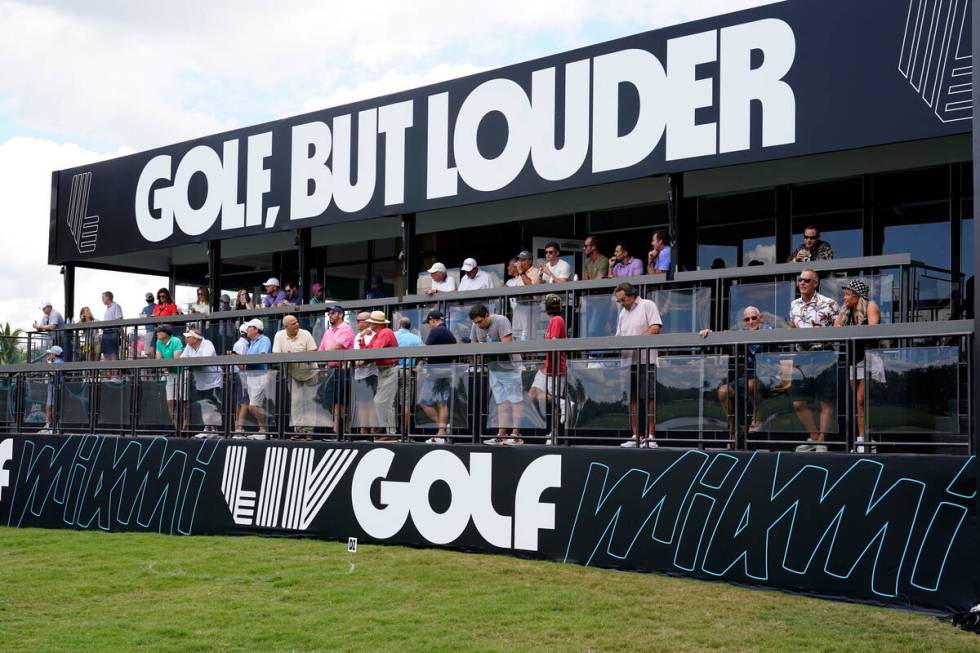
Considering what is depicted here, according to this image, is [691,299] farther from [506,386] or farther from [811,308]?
[506,386]

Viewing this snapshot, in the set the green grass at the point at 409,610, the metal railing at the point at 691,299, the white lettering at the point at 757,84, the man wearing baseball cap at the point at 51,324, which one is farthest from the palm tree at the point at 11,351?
the white lettering at the point at 757,84

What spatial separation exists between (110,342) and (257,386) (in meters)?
6.02

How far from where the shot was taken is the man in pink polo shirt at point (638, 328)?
11.5 m

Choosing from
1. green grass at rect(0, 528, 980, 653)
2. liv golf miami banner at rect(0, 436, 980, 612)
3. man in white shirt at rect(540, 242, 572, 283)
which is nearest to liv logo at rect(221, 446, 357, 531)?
liv golf miami banner at rect(0, 436, 980, 612)

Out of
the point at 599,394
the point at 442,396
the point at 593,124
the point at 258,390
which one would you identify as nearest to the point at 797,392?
the point at 599,394

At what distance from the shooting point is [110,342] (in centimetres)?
2022

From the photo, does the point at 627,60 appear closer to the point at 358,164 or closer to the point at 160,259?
the point at 358,164

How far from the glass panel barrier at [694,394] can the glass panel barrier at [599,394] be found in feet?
1.28

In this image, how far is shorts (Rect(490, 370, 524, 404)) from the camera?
1262 cm

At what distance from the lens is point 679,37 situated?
14297 millimetres

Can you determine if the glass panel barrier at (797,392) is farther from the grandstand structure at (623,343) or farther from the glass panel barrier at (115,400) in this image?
the glass panel barrier at (115,400)

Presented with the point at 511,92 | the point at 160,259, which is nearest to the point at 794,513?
the point at 511,92

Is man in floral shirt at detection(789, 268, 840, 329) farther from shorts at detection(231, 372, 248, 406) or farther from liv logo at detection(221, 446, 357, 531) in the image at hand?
shorts at detection(231, 372, 248, 406)

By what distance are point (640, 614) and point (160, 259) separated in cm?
1856
